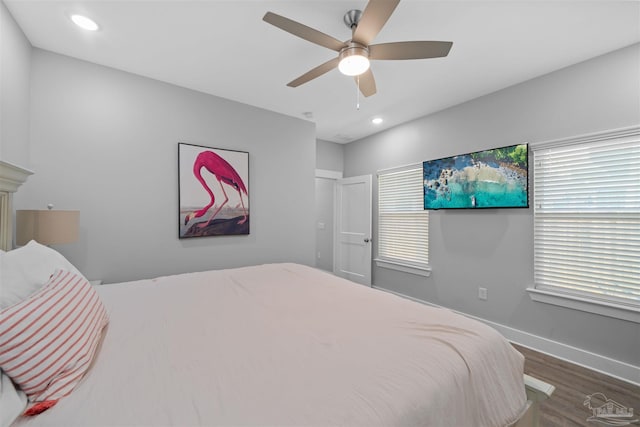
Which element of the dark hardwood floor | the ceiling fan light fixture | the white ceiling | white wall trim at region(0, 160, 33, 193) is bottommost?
the dark hardwood floor

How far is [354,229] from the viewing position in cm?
452

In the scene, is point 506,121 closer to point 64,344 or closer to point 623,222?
point 623,222

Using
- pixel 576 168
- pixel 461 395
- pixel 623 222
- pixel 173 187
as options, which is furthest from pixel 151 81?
pixel 623 222

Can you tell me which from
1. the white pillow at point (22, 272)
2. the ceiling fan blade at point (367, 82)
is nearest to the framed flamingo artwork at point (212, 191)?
the white pillow at point (22, 272)

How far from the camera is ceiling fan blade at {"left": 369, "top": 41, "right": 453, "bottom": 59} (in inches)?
60.1

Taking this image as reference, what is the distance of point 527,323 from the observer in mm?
2602

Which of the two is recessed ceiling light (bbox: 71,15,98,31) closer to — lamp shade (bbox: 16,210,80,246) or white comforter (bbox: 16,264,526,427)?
lamp shade (bbox: 16,210,80,246)

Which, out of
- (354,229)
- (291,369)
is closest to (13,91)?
(291,369)

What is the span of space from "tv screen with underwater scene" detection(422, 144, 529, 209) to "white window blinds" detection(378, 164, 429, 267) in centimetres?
23

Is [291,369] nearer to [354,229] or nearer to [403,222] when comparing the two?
[403,222]

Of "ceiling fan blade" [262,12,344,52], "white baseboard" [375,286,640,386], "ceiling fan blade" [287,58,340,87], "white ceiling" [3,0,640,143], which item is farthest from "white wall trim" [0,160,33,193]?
"white baseboard" [375,286,640,386]

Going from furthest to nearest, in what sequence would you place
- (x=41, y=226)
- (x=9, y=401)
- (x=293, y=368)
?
(x=41, y=226)
(x=293, y=368)
(x=9, y=401)

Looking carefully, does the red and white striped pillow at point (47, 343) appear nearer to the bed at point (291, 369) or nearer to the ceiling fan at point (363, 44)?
the bed at point (291, 369)

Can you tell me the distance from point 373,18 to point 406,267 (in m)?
3.16
